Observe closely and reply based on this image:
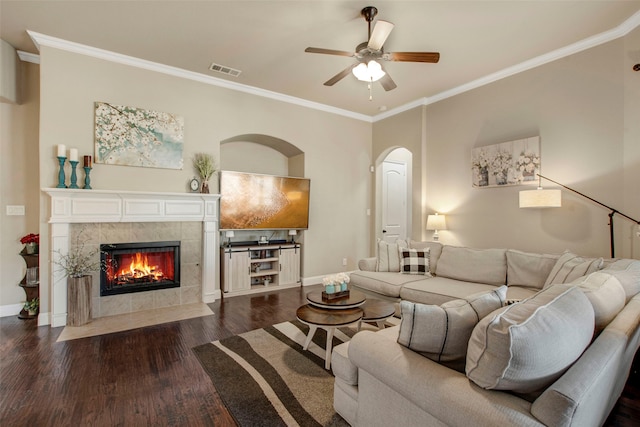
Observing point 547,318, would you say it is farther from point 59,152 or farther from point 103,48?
point 103,48

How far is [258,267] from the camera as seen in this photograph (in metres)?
5.20

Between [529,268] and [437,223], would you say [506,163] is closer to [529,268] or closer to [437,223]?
[437,223]

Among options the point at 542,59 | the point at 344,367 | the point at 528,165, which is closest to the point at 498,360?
the point at 344,367

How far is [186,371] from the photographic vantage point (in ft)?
8.22

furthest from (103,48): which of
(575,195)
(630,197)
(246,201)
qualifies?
(630,197)

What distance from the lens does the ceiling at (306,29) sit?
9.37 ft

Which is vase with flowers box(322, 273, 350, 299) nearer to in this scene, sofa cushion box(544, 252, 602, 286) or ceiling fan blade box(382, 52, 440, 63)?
sofa cushion box(544, 252, 602, 286)

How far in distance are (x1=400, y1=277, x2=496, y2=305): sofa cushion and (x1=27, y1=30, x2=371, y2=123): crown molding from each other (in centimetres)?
348

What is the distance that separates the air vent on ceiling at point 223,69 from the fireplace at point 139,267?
2.39 m

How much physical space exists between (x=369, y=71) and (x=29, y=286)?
180 inches

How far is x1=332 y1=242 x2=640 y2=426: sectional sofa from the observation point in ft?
3.51

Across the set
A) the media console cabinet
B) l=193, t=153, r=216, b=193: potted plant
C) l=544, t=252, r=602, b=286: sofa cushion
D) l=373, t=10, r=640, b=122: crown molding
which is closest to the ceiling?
l=373, t=10, r=640, b=122: crown molding

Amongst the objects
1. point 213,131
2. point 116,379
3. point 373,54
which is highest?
point 373,54

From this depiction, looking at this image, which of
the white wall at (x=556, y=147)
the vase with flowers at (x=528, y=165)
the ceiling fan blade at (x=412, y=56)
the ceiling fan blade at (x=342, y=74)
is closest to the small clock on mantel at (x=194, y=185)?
the ceiling fan blade at (x=342, y=74)
